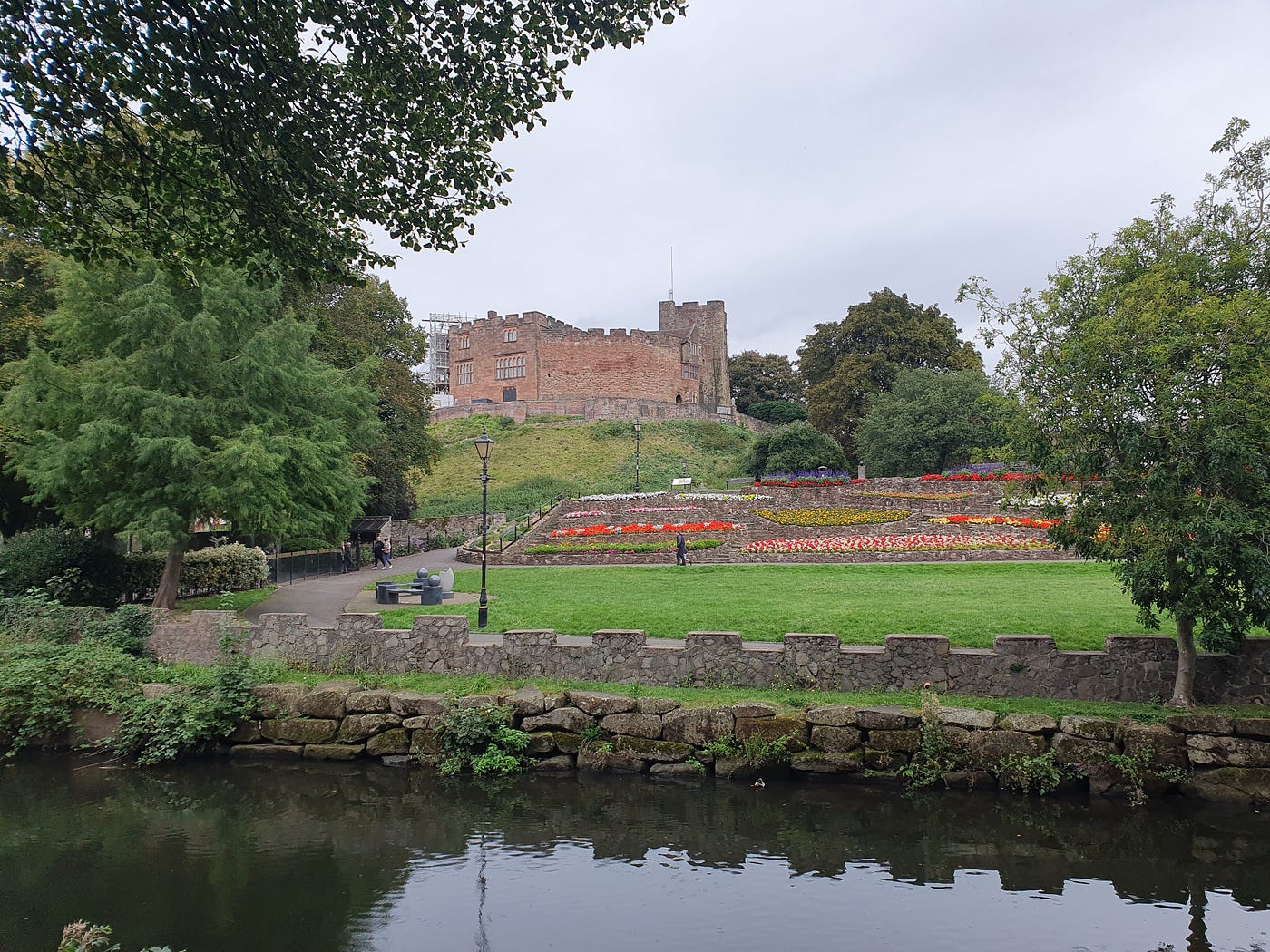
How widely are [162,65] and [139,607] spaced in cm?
1030

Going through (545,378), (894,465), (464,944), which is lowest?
(464,944)

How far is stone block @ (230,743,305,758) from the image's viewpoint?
1158 cm

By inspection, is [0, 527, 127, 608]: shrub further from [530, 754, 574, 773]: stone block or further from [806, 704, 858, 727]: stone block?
[806, 704, 858, 727]: stone block

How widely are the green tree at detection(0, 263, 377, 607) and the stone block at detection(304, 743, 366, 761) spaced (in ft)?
18.8

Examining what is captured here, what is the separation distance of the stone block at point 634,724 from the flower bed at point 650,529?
57.6ft

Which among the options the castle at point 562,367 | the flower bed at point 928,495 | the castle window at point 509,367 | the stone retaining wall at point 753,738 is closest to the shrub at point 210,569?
the stone retaining wall at point 753,738

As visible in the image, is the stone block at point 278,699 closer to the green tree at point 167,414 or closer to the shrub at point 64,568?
the green tree at point 167,414

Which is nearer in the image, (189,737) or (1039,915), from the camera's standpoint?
(1039,915)

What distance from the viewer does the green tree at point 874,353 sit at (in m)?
51.8

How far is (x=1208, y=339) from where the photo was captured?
9062mm

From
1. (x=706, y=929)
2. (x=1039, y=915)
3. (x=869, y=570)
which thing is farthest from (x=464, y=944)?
(x=869, y=570)

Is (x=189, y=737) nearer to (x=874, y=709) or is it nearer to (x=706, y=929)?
(x=706, y=929)

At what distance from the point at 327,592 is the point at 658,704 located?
13682mm

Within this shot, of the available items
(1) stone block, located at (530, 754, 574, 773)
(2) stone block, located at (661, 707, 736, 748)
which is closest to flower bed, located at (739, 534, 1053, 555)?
(2) stone block, located at (661, 707, 736, 748)
